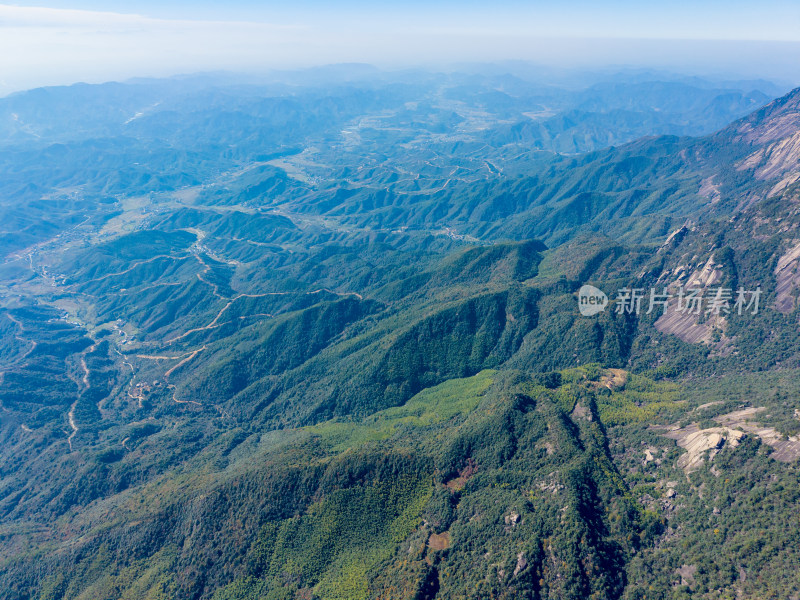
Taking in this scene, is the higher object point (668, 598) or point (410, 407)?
point (668, 598)

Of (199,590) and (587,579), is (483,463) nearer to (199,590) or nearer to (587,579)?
(587,579)

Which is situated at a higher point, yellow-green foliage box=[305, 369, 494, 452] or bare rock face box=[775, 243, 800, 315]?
bare rock face box=[775, 243, 800, 315]

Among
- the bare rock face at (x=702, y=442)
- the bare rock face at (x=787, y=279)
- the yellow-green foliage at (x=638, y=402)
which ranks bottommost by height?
the yellow-green foliage at (x=638, y=402)

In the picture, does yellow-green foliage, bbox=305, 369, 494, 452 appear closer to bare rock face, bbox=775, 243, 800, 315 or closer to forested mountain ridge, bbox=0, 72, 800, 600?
forested mountain ridge, bbox=0, 72, 800, 600

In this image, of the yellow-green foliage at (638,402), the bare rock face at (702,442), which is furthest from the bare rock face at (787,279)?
the bare rock face at (702,442)

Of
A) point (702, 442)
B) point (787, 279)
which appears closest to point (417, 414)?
point (702, 442)

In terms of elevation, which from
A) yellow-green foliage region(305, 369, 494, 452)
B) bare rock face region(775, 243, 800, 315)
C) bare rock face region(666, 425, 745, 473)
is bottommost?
yellow-green foliage region(305, 369, 494, 452)

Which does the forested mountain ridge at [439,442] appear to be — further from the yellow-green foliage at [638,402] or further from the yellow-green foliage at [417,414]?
the yellow-green foliage at [417,414]

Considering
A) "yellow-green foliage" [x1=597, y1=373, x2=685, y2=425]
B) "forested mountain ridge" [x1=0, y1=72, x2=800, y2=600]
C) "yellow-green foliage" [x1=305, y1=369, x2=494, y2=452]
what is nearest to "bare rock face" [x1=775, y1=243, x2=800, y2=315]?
"forested mountain ridge" [x1=0, y1=72, x2=800, y2=600]

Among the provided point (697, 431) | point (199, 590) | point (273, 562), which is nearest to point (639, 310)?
point (697, 431)

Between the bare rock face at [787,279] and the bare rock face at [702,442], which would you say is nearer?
the bare rock face at [702,442]

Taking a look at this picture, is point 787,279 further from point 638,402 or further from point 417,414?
point 417,414
